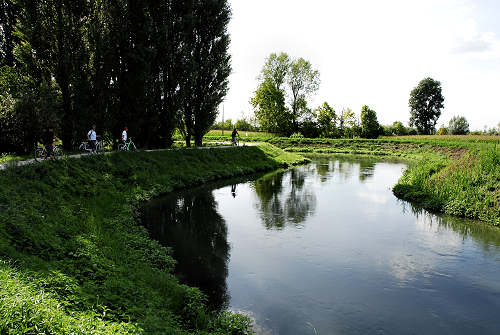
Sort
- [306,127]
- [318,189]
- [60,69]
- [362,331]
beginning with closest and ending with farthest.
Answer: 1. [362,331]
2. [60,69]
3. [318,189]
4. [306,127]

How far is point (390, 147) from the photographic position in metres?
54.3

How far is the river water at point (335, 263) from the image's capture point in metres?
7.25

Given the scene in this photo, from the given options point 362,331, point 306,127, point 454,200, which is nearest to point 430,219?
point 454,200

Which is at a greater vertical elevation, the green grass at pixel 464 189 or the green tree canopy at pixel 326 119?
the green tree canopy at pixel 326 119

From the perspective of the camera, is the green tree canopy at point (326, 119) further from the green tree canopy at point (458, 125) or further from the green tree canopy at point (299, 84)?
the green tree canopy at point (458, 125)

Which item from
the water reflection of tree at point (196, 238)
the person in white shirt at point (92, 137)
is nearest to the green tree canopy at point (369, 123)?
the water reflection of tree at point (196, 238)

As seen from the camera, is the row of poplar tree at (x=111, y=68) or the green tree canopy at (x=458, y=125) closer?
the row of poplar tree at (x=111, y=68)

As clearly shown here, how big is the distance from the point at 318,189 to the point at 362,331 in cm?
1565

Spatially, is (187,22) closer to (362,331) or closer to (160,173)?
(160,173)

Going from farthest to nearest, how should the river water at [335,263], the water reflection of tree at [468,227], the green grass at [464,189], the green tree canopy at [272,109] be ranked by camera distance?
the green tree canopy at [272,109]
the green grass at [464,189]
the water reflection of tree at [468,227]
the river water at [335,263]

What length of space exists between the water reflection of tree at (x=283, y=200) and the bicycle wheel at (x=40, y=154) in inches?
394

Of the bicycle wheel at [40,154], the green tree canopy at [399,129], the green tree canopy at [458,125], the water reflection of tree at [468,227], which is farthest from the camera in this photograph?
the green tree canopy at [458,125]

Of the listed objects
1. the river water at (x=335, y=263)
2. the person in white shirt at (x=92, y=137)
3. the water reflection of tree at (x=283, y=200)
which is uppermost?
the person in white shirt at (x=92, y=137)

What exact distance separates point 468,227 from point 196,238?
1092 centimetres
